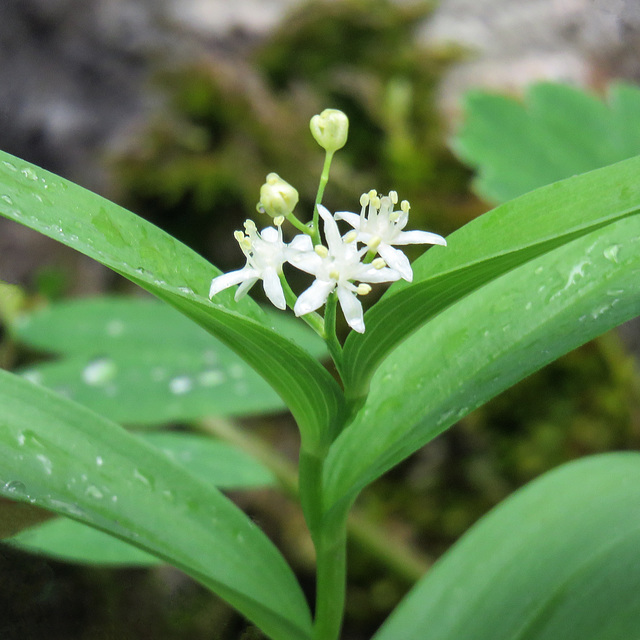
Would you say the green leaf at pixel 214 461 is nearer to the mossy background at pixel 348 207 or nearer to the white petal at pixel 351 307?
the mossy background at pixel 348 207

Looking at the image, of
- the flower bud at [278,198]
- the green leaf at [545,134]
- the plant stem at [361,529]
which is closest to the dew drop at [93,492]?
the flower bud at [278,198]

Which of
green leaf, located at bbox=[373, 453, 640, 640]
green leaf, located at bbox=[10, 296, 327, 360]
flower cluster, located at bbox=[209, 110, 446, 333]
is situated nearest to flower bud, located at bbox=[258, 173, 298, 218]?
flower cluster, located at bbox=[209, 110, 446, 333]

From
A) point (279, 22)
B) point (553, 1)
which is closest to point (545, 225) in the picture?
point (279, 22)

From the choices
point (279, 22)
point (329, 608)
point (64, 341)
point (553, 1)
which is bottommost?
point (329, 608)

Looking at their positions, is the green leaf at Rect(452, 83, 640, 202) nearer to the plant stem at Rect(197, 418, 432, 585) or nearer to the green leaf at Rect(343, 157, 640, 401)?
the plant stem at Rect(197, 418, 432, 585)

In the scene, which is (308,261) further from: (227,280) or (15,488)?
(15,488)

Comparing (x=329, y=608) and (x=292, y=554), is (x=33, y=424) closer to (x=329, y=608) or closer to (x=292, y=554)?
(x=329, y=608)

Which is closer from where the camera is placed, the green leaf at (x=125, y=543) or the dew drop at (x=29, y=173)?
the dew drop at (x=29, y=173)

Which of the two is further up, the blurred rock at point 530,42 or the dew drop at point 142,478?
the blurred rock at point 530,42
